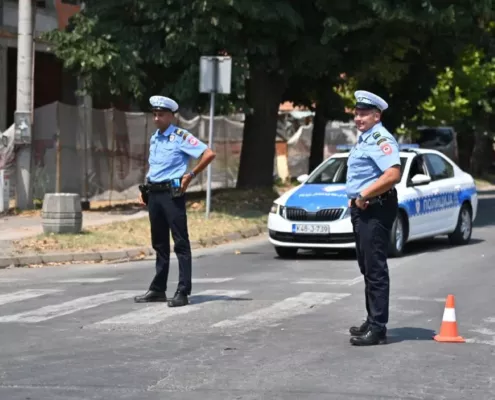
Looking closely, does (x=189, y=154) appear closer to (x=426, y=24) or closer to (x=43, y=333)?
(x=43, y=333)

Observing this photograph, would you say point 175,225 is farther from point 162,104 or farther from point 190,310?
point 162,104

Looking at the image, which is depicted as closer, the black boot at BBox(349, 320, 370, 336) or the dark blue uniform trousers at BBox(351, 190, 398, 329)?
the dark blue uniform trousers at BBox(351, 190, 398, 329)

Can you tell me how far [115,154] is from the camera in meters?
24.9

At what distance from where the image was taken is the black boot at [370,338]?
A: 29.2 ft

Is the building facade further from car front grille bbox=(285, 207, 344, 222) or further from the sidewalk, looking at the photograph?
car front grille bbox=(285, 207, 344, 222)

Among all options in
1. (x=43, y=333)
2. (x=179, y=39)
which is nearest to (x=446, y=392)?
(x=43, y=333)

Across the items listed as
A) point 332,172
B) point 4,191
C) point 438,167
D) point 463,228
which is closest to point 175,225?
point 332,172

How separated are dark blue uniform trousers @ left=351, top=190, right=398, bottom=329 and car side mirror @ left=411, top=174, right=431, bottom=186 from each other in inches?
295

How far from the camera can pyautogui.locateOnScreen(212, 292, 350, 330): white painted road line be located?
10.1m

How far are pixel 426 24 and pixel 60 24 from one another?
10820 mm

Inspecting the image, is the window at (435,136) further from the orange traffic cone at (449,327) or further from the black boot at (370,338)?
the black boot at (370,338)

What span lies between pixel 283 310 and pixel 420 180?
602cm

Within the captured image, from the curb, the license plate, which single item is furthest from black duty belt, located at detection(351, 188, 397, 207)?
the curb

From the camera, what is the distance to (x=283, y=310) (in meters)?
10.9
